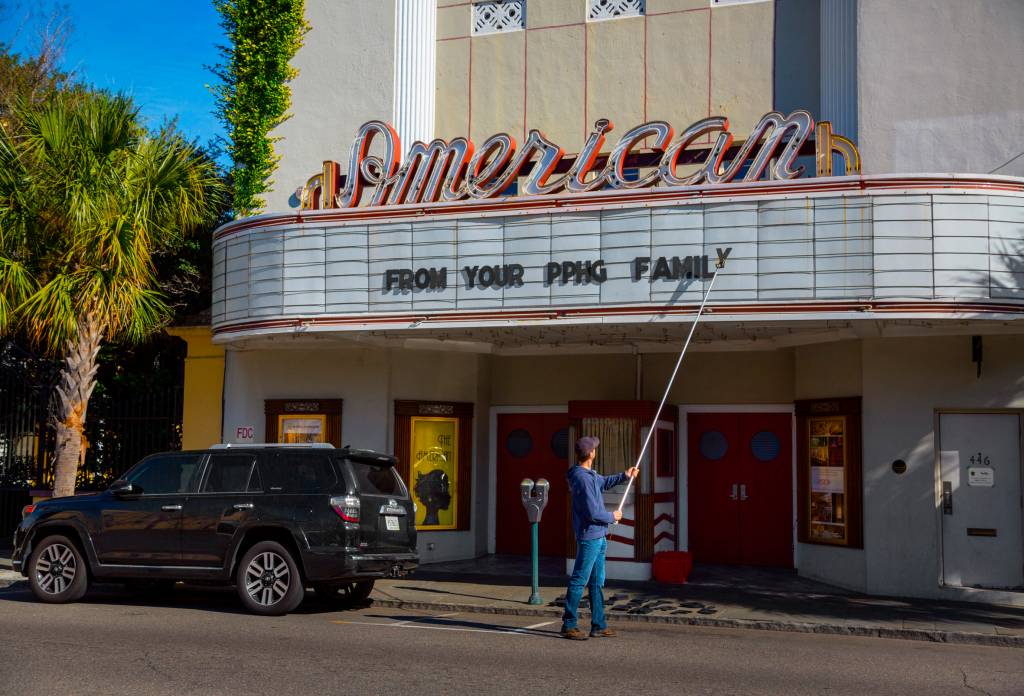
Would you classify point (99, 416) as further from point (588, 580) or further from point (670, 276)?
point (588, 580)

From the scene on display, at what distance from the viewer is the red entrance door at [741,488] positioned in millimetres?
17375

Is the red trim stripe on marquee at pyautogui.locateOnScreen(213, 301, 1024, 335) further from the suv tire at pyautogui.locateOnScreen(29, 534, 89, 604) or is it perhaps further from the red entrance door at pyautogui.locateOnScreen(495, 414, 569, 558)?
the red entrance door at pyautogui.locateOnScreen(495, 414, 569, 558)

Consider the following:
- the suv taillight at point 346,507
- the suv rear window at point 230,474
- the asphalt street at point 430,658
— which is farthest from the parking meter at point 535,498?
the suv rear window at point 230,474

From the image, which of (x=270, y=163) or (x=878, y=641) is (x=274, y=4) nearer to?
(x=270, y=163)

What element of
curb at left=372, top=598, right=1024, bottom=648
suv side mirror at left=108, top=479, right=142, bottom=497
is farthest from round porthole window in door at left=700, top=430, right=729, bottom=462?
suv side mirror at left=108, top=479, right=142, bottom=497

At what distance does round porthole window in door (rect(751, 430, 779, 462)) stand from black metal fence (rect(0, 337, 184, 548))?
10110 mm

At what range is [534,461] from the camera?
1867 cm

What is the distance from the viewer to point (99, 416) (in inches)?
820

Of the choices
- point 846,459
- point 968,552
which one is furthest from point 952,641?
point 846,459

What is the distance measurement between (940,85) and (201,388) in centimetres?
1261

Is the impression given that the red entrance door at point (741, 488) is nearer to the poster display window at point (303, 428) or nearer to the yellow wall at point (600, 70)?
the yellow wall at point (600, 70)

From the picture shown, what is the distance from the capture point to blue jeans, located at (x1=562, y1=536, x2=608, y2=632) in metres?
10.7

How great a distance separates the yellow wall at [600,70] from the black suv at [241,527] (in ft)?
27.0

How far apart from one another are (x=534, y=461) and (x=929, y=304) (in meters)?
7.70
